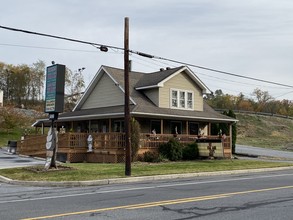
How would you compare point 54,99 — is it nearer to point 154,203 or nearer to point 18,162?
point 18,162

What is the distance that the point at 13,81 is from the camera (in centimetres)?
9450

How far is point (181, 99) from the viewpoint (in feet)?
107

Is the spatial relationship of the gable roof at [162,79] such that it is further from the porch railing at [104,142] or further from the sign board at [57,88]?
the sign board at [57,88]

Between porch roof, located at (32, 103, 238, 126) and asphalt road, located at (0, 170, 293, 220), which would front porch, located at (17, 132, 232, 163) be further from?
asphalt road, located at (0, 170, 293, 220)

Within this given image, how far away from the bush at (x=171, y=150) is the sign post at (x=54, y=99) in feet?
31.8

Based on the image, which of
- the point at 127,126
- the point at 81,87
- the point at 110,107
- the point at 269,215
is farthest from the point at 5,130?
the point at 269,215

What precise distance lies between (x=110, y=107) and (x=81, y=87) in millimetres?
43343

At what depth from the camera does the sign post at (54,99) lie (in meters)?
19.3

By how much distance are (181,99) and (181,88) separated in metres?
0.90

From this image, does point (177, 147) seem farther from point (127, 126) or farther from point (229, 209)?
point (229, 209)

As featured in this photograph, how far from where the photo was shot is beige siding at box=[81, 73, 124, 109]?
31.8 meters

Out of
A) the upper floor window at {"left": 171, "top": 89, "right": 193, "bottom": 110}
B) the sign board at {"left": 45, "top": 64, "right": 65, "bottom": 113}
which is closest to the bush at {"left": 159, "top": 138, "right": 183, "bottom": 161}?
the upper floor window at {"left": 171, "top": 89, "right": 193, "bottom": 110}

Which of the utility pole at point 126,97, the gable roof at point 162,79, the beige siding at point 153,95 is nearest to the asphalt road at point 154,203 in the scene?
the utility pole at point 126,97

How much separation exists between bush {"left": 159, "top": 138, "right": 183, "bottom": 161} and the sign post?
31.8 ft
